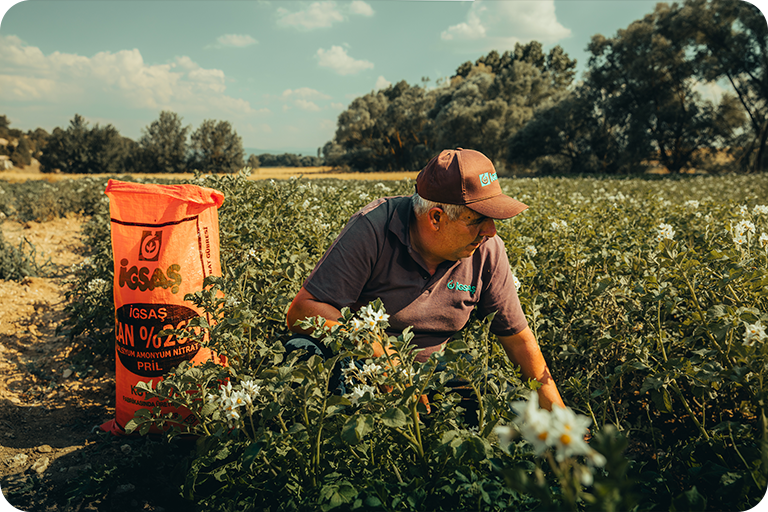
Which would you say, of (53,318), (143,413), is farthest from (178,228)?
(53,318)

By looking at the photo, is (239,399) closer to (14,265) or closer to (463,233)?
(463,233)

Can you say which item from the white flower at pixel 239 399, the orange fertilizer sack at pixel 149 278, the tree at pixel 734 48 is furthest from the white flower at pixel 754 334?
the tree at pixel 734 48

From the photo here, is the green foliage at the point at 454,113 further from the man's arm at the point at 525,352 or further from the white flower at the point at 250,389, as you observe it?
the white flower at the point at 250,389

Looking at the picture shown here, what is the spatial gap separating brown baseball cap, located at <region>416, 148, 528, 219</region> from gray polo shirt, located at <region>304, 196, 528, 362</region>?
0.29m

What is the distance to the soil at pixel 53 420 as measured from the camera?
1.94m

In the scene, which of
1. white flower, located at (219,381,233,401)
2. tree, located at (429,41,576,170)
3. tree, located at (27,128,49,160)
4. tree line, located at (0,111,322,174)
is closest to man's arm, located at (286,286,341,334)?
white flower, located at (219,381,233,401)

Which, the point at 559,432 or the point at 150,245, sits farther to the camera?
the point at 150,245

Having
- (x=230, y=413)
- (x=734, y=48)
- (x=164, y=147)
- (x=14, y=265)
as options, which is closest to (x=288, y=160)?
(x=164, y=147)

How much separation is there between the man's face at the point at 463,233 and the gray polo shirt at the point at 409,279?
149 millimetres

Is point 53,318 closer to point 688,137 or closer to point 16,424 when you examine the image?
point 16,424

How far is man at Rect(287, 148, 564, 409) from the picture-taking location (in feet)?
6.37


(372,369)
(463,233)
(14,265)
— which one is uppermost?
(463,233)

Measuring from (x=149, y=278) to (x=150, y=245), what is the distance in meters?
0.17

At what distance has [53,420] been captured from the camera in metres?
2.71
